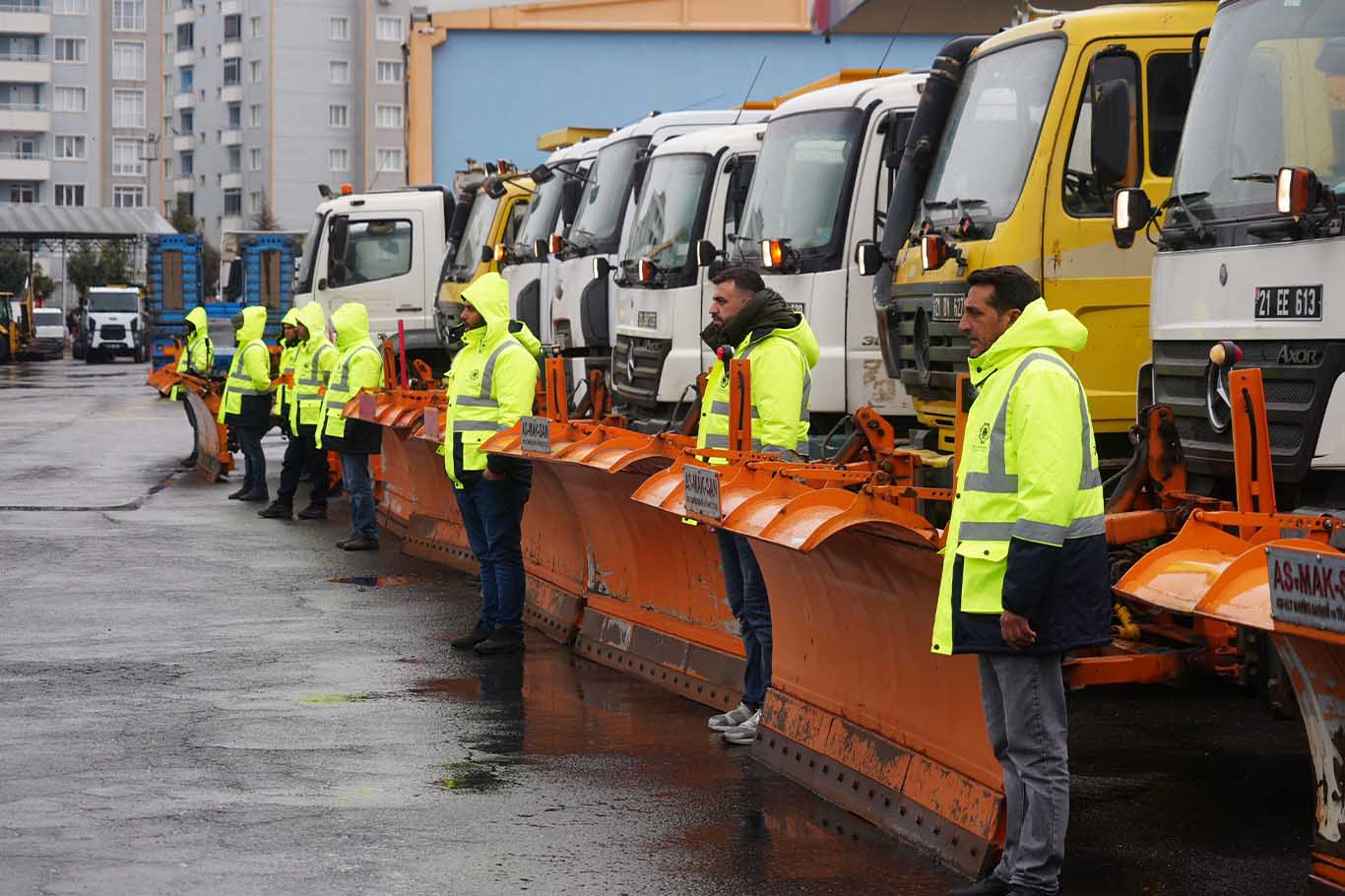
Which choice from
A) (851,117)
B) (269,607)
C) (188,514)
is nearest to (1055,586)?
(851,117)

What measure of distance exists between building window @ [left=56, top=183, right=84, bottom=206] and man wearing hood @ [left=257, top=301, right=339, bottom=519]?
93786 mm

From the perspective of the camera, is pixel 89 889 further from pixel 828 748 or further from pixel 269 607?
pixel 269 607

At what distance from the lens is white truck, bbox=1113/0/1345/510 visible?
687cm

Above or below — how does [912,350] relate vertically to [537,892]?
above

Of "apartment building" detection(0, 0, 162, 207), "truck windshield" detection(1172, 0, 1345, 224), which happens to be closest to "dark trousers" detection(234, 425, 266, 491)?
"truck windshield" detection(1172, 0, 1345, 224)

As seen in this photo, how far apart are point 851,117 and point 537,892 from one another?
700 centimetres

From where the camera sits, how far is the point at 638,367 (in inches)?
579

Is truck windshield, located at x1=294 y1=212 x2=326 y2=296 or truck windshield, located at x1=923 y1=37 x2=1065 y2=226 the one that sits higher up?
truck windshield, located at x1=923 y1=37 x2=1065 y2=226

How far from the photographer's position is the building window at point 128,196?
369ft

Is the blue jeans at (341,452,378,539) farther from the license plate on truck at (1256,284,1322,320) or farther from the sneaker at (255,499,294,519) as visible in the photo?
the license plate on truck at (1256,284,1322,320)

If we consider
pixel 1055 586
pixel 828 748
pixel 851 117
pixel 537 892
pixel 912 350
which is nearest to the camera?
pixel 1055 586

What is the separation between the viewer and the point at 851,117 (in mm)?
12297

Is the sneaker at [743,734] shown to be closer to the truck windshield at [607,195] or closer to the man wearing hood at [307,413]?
the truck windshield at [607,195]

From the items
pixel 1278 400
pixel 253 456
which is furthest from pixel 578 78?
pixel 1278 400
